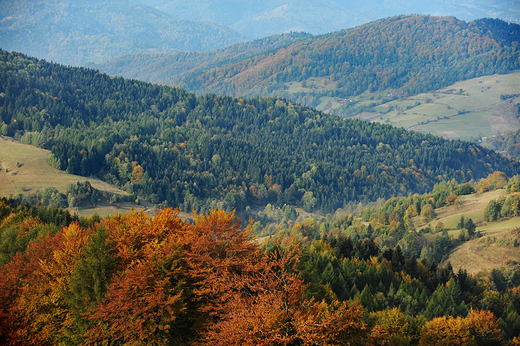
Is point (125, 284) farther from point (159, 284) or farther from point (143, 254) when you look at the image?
point (143, 254)

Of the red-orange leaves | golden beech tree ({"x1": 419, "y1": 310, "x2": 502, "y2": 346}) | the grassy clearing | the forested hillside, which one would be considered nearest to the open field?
the grassy clearing

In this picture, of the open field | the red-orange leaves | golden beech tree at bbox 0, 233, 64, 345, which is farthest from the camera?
the open field

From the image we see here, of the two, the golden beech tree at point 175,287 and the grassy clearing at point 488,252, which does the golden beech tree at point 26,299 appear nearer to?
the golden beech tree at point 175,287

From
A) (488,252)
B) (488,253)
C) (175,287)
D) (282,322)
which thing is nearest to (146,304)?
(175,287)

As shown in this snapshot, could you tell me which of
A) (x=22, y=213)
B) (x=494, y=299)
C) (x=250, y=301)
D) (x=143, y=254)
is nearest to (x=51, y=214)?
(x=22, y=213)

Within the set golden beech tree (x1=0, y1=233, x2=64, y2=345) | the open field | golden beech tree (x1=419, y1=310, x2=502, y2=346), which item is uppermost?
golden beech tree (x1=0, y1=233, x2=64, y2=345)

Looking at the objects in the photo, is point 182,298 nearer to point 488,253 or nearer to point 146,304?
point 146,304

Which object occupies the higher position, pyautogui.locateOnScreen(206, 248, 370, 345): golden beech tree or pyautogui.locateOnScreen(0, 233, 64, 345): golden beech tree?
pyautogui.locateOnScreen(206, 248, 370, 345): golden beech tree

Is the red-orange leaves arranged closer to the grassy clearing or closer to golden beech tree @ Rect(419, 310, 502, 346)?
golden beech tree @ Rect(419, 310, 502, 346)

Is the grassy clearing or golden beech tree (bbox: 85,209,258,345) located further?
the grassy clearing

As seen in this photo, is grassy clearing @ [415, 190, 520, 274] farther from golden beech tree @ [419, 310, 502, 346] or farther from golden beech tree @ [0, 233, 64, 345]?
golden beech tree @ [0, 233, 64, 345]

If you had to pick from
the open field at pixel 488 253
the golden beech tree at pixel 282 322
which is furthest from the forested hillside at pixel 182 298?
the open field at pixel 488 253

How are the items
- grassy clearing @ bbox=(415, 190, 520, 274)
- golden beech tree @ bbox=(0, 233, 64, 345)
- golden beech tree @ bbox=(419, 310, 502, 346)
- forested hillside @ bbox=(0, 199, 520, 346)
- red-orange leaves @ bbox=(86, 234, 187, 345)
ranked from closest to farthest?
forested hillside @ bbox=(0, 199, 520, 346), red-orange leaves @ bbox=(86, 234, 187, 345), golden beech tree @ bbox=(0, 233, 64, 345), golden beech tree @ bbox=(419, 310, 502, 346), grassy clearing @ bbox=(415, 190, 520, 274)

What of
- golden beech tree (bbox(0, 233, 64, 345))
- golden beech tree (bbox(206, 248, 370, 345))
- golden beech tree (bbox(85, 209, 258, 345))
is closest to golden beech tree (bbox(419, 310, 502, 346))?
golden beech tree (bbox(85, 209, 258, 345))
